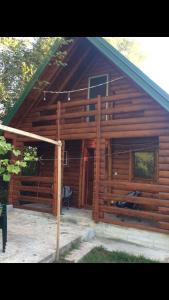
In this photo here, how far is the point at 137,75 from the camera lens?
920 cm

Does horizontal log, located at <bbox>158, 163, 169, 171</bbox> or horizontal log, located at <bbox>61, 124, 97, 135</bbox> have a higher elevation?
horizontal log, located at <bbox>61, 124, 97, 135</bbox>

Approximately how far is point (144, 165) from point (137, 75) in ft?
11.6

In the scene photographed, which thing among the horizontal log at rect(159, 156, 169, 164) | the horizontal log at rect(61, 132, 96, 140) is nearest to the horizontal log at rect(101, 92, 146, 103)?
the horizontal log at rect(61, 132, 96, 140)

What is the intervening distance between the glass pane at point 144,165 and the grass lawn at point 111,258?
3868 mm

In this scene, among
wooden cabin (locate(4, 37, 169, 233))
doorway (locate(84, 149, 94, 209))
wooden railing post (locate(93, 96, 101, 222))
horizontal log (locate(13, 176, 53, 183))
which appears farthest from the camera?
doorway (locate(84, 149, 94, 209))

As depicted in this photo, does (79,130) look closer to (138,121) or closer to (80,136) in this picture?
(80,136)

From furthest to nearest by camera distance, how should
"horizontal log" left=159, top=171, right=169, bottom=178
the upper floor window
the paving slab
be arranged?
1. the upper floor window
2. "horizontal log" left=159, top=171, right=169, bottom=178
3. the paving slab

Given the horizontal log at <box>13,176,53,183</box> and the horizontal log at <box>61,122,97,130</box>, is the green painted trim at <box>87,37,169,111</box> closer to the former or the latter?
the horizontal log at <box>61,122,97,130</box>

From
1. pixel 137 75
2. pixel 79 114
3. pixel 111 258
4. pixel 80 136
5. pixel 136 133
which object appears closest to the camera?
pixel 111 258

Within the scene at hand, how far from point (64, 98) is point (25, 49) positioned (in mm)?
7886

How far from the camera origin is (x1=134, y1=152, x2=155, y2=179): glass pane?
11039mm

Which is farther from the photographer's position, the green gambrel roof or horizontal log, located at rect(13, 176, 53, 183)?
horizontal log, located at rect(13, 176, 53, 183)

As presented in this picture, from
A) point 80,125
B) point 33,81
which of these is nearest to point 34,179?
point 80,125
